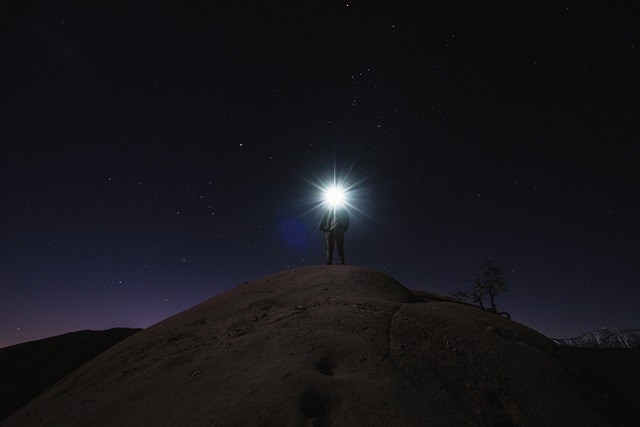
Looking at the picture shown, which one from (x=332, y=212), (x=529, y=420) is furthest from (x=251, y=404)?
(x=332, y=212)

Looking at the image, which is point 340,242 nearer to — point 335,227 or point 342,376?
point 335,227

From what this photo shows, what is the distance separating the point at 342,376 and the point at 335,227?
8.93 meters

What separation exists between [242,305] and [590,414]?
717 centimetres

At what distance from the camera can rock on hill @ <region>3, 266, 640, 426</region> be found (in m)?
3.69

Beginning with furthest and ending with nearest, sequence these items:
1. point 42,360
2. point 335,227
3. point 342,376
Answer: point 42,360 < point 335,227 < point 342,376

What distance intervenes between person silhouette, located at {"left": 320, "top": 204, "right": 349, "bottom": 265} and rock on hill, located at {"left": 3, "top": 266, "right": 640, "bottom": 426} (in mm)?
5364

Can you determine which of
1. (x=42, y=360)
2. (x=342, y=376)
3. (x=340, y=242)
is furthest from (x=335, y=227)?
(x=42, y=360)

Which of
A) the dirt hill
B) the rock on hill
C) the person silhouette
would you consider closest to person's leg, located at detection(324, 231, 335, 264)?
the person silhouette

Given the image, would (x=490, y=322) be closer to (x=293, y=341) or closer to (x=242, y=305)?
(x=293, y=341)

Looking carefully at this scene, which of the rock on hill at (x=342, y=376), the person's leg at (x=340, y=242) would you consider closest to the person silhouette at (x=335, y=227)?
the person's leg at (x=340, y=242)

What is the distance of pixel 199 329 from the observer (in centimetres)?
709

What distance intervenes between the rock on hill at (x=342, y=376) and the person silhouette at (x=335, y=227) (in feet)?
17.6

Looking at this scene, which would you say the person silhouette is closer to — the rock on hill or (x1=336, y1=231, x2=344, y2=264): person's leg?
(x1=336, y1=231, x2=344, y2=264): person's leg

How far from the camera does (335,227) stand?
12914mm
